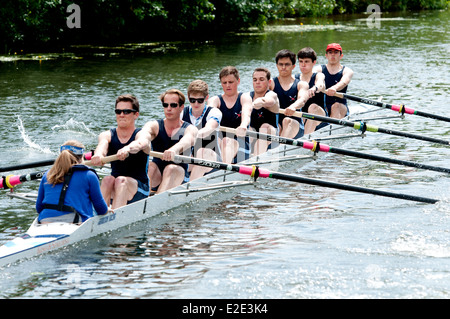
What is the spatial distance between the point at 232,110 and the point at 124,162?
8.82 ft

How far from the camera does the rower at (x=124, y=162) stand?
7.56m

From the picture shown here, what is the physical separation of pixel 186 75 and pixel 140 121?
6.69 meters

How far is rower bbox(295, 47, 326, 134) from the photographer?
490 inches

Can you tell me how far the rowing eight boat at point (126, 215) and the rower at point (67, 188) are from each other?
125 millimetres

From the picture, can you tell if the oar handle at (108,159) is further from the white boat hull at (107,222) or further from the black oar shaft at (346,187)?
the black oar shaft at (346,187)

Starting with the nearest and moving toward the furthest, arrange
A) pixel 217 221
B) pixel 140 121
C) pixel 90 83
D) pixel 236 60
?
pixel 217 221 → pixel 140 121 → pixel 90 83 → pixel 236 60

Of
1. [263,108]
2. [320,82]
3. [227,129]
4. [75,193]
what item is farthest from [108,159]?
[320,82]

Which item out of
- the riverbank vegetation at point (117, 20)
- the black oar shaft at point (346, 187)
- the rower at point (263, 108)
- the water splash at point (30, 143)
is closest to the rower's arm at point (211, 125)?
the black oar shaft at point (346, 187)

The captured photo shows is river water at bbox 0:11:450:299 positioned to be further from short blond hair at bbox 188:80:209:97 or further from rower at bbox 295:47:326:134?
short blond hair at bbox 188:80:209:97

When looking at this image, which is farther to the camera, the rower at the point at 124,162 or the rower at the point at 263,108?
the rower at the point at 263,108

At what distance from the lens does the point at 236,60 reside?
24359 mm

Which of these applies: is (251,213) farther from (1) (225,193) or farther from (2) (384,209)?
(2) (384,209)

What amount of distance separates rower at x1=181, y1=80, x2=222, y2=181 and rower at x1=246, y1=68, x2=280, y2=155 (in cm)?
134
